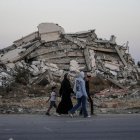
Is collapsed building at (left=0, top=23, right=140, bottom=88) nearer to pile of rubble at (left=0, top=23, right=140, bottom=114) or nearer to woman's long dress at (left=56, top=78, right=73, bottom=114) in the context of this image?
pile of rubble at (left=0, top=23, right=140, bottom=114)

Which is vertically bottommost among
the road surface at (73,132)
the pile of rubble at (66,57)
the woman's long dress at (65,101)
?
the road surface at (73,132)

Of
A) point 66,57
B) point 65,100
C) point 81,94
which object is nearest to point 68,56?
point 66,57

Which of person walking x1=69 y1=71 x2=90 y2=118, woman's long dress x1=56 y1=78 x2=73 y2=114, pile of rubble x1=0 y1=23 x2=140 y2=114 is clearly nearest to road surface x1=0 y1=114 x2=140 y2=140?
person walking x1=69 y1=71 x2=90 y2=118

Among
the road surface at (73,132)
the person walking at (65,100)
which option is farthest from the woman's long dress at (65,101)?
the road surface at (73,132)

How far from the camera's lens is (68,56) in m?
42.1

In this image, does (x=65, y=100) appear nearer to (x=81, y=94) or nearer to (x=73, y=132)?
(x=81, y=94)

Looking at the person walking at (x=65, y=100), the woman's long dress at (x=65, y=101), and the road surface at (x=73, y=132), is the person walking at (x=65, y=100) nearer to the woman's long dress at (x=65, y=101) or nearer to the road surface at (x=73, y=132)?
the woman's long dress at (x=65, y=101)

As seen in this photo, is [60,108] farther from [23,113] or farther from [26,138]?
[26,138]

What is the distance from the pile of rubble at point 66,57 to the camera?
3981 cm

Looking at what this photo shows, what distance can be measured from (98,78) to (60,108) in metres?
14.9

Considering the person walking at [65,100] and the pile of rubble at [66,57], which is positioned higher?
the pile of rubble at [66,57]

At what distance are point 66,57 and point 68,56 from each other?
160 mm

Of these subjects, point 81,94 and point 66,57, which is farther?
point 66,57

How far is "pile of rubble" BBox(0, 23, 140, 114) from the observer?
3981cm
